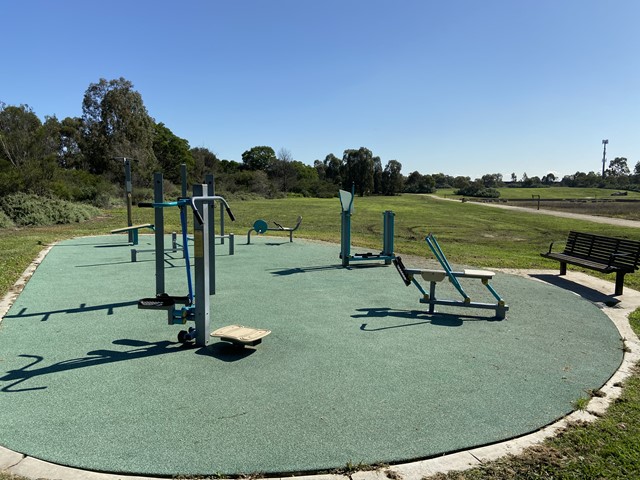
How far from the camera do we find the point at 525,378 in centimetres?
417

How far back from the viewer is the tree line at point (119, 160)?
77.8ft

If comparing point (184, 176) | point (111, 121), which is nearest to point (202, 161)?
point (111, 121)

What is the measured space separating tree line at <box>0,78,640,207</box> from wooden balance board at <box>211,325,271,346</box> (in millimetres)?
14357

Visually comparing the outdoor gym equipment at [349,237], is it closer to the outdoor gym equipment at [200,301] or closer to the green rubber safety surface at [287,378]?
the green rubber safety surface at [287,378]

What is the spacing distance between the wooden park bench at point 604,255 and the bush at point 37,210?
19498mm

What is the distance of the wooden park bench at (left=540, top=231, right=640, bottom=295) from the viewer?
7.70m

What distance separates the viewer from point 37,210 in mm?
19500

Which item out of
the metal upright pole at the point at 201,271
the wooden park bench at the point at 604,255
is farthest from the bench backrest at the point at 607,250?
the metal upright pole at the point at 201,271

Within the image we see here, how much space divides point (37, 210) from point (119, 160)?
27745 millimetres

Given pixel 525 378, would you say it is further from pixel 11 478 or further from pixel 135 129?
pixel 135 129

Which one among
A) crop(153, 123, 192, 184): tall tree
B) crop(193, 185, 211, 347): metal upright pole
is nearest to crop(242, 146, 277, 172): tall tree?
crop(153, 123, 192, 184): tall tree

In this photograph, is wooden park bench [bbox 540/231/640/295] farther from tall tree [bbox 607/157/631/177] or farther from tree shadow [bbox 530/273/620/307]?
tall tree [bbox 607/157/631/177]

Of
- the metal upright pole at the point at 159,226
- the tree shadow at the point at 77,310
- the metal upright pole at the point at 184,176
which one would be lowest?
the tree shadow at the point at 77,310

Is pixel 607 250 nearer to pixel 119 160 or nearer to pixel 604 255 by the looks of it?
pixel 604 255
